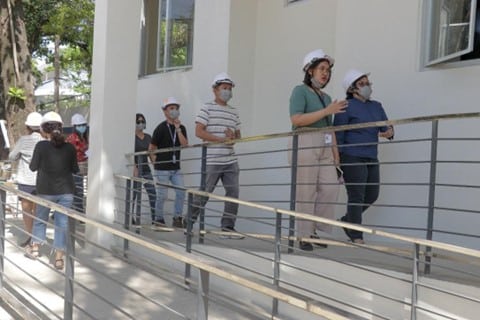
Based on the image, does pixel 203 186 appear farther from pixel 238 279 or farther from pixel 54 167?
pixel 238 279

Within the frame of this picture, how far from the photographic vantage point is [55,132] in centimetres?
572

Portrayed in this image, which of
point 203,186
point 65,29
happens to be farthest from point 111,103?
point 65,29

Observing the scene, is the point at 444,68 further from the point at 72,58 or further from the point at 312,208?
the point at 72,58

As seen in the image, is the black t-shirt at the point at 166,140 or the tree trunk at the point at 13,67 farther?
the tree trunk at the point at 13,67

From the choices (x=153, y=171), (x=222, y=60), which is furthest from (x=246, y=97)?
(x=153, y=171)

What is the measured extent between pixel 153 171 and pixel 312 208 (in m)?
2.81

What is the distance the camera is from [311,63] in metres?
4.86

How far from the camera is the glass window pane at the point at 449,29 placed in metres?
5.11

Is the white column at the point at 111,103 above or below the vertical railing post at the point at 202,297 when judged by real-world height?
above

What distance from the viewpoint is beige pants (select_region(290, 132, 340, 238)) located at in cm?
480

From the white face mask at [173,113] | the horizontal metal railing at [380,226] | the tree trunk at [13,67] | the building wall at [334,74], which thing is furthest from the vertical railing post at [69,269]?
the tree trunk at [13,67]

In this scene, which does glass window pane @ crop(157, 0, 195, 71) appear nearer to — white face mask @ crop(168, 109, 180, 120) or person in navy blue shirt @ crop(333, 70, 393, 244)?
white face mask @ crop(168, 109, 180, 120)

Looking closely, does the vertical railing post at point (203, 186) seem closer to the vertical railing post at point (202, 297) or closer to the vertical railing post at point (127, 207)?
the vertical railing post at point (127, 207)

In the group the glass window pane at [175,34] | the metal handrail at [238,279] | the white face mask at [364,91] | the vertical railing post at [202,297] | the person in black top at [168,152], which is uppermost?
the glass window pane at [175,34]
